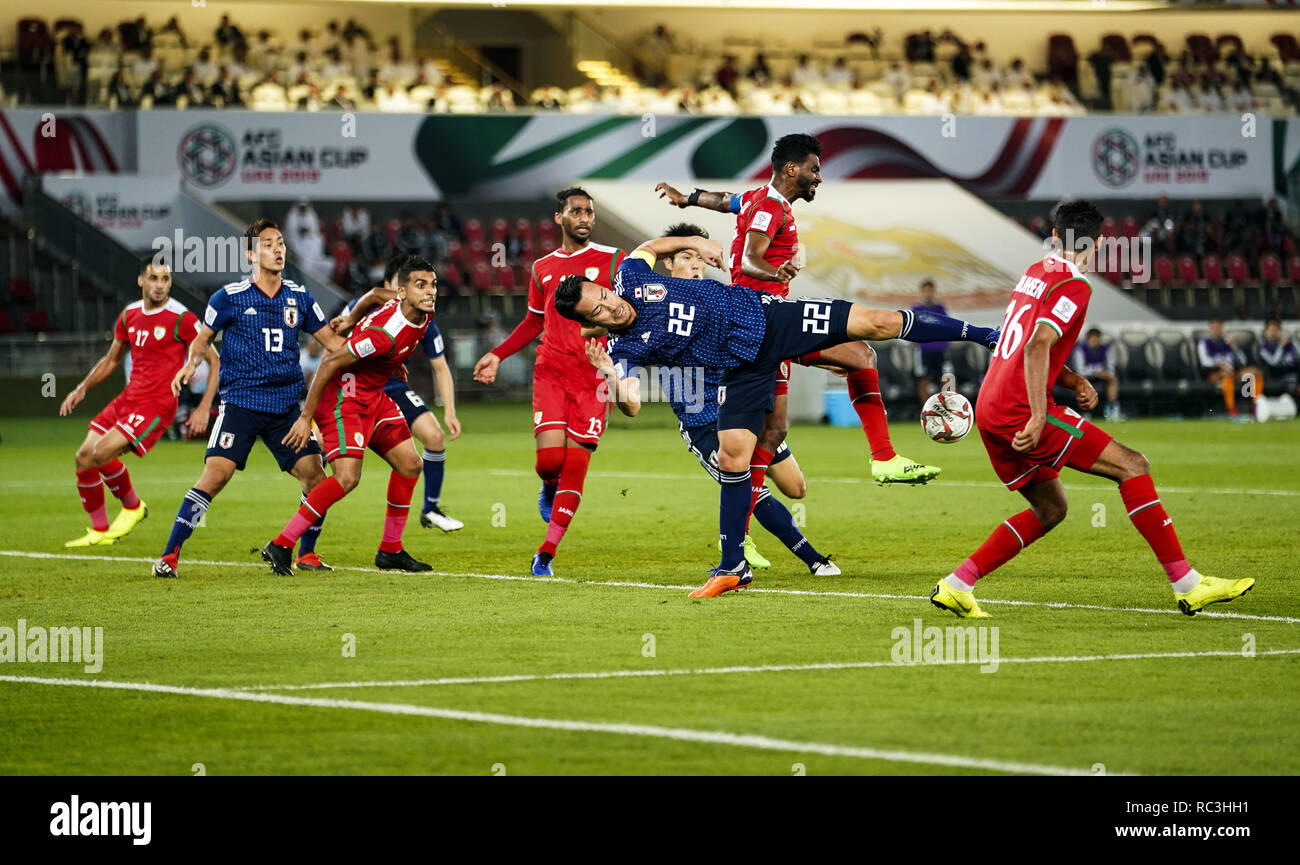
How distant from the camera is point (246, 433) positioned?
11.1 metres

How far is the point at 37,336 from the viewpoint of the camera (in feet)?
96.7

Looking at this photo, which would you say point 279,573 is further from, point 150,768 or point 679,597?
point 150,768

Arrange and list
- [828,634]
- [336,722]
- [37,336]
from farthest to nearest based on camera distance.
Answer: [37,336], [828,634], [336,722]

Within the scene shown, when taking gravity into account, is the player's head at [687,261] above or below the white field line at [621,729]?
above

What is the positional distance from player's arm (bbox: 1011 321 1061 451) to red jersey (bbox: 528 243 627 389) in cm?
341

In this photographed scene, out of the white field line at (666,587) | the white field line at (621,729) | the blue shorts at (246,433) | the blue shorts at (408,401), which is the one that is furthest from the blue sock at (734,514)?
the blue shorts at (408,401)

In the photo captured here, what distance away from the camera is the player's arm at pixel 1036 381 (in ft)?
27.2

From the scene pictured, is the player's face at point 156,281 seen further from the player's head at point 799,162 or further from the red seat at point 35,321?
the red seat at point 35,321

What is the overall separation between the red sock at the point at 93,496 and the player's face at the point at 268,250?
3018mm

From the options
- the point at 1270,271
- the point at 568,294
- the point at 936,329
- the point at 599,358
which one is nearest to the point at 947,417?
the point at 936,329

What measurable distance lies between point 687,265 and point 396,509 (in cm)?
253

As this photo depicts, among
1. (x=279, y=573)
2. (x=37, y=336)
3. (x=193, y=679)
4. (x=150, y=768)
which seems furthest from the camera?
(x=37, y=336)
